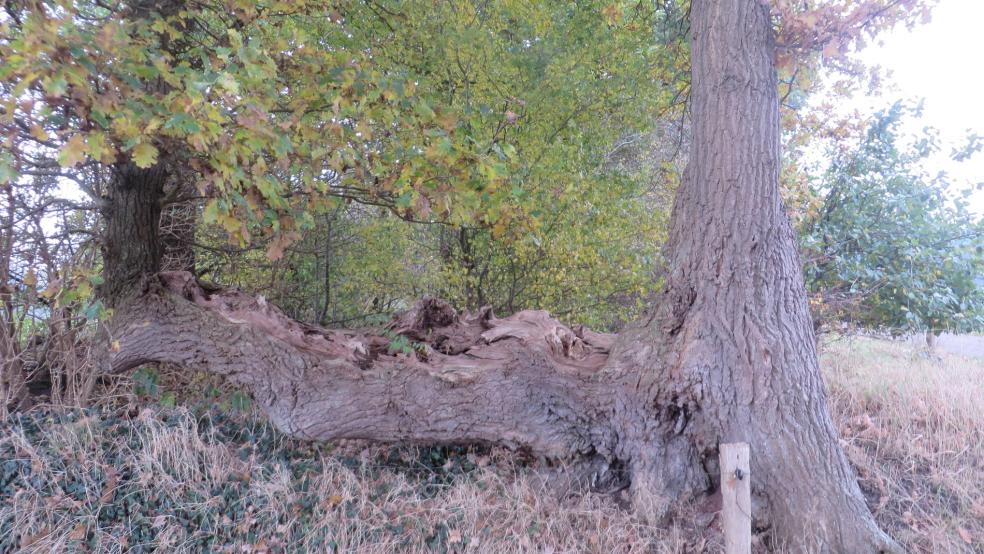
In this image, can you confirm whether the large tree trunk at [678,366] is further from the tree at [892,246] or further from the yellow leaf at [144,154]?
the tree at [892,246]

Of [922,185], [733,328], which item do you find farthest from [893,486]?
[922,185]

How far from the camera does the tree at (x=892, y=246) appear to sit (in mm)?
7504

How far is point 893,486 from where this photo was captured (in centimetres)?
430

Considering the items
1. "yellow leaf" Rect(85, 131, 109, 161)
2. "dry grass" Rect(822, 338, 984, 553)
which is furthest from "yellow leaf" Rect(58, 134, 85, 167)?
"dry grass" Rect(822, 338, 984, 553)

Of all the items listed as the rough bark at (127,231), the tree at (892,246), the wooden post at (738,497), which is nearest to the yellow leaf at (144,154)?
the rough bark at (127,231)

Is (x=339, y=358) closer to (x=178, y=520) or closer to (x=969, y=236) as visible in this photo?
(x=178, y=520)

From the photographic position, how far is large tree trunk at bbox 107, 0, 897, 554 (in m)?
3.66

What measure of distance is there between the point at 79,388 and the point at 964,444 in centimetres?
737

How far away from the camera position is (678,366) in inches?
153

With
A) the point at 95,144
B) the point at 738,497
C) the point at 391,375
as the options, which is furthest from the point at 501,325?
the point at 95,144

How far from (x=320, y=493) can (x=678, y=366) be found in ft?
8.83

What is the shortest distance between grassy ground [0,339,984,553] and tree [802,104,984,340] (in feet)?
10.6

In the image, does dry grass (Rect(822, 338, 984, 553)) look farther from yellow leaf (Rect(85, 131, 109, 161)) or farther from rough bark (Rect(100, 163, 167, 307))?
rough bark (Rect(100, 163, 167, 307))

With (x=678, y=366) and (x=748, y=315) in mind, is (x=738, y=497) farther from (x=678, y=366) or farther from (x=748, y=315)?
(x=748, y=315)
